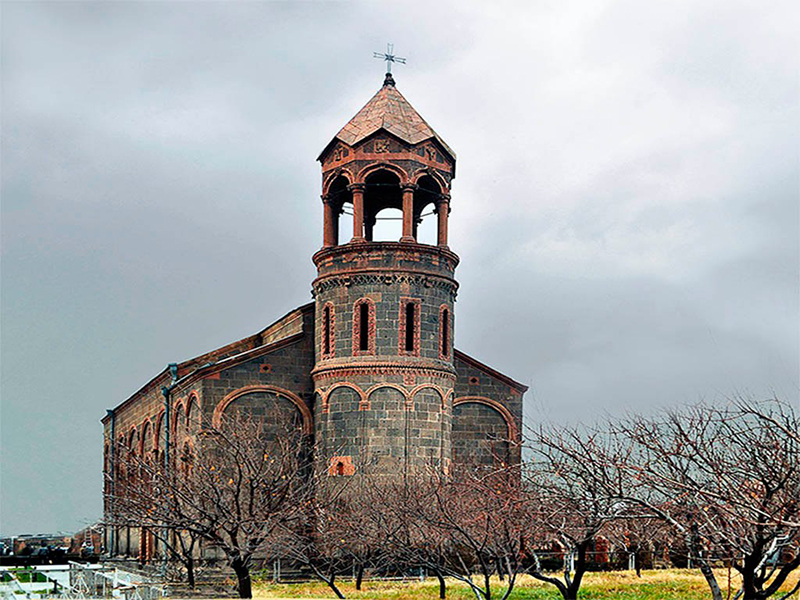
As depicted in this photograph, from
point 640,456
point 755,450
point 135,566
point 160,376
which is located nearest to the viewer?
point 755,450

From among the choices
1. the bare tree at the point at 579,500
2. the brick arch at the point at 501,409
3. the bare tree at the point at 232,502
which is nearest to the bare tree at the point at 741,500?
the bare tree at the point at 579,500

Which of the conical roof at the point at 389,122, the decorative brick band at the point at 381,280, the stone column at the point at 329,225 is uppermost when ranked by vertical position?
the conical roof at the point at 389,122

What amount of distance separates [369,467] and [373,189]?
12565 mm

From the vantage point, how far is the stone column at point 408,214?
38.2 metres

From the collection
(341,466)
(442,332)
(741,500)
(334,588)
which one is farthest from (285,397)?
(741,500)

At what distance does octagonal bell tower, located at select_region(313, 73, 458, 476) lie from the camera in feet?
122

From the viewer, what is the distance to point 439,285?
38.5 m

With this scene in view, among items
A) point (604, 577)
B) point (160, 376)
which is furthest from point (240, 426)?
point (160, 376)

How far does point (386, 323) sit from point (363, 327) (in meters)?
0.96

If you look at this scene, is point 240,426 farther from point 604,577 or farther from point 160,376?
point 160,376

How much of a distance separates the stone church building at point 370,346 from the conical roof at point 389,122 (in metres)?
0.05

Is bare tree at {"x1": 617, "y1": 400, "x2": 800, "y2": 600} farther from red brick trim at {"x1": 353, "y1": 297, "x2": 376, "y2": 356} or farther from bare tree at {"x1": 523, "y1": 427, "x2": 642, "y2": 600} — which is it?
red brick trim at {"x1": 353, "y1": 297, "x2": 376, "y2": 356}

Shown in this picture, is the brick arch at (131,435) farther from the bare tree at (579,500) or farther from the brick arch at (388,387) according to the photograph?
the bare tree at (579,500)

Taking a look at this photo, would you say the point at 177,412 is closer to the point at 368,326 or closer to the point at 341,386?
the point at 341,386
